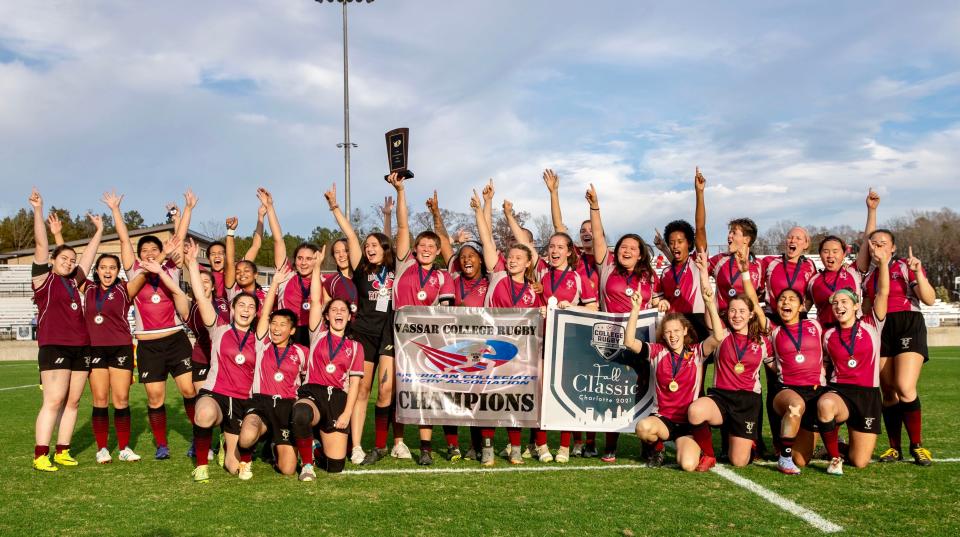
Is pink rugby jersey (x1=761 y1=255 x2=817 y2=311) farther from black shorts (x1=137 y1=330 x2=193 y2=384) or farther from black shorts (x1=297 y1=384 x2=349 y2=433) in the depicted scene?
black shorts (x1=137 y1=330 x2=193 y2=384)

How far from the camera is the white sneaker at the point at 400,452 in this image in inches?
248

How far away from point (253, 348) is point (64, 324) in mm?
1697

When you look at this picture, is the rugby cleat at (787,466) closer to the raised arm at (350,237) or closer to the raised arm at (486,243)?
the raised arm at (486,243)

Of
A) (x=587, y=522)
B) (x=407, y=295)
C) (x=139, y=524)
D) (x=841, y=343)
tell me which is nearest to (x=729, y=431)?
(x=841, y=343)

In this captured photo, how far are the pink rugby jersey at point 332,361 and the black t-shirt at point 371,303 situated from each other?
1.56 ft

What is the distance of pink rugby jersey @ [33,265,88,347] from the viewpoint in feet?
19.7

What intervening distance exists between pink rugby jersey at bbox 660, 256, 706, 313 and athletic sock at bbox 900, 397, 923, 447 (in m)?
1.80

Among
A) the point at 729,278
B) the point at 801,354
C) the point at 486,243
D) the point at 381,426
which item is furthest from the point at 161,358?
the point at 801,354

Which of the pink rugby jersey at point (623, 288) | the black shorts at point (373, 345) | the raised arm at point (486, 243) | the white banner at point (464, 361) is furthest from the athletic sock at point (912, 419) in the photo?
the black shorts at point (373, 345)

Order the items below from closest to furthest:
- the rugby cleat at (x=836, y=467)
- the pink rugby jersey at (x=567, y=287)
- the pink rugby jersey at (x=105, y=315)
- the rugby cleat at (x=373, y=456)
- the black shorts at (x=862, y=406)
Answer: the rugby cleat at (x=836, y=467)
the black shorts at (x=862, y=406)
the rugby cleat at (x=373, y=456)
the pink rugby jersey at (x=105, y=315)
the pink rugby jersey at (x=567, y=287)

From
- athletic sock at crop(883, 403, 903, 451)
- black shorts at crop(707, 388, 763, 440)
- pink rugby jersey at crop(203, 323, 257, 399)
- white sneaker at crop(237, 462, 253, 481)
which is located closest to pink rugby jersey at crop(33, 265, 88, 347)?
pink rugby jersey at crop(203, 323, 257, 399)

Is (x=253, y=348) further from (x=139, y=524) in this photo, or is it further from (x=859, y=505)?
(x=859, y=505)

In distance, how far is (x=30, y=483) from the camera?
5504 mm

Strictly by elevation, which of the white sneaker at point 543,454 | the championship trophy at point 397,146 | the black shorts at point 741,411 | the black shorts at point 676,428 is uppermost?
the championship trophy at point 397,146
